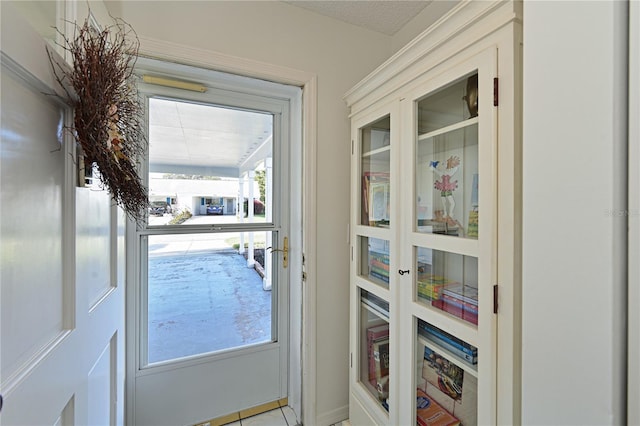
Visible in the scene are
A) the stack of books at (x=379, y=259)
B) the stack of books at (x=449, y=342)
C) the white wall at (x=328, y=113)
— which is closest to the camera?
the stack of books at (x=449, y=342)

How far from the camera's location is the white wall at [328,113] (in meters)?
1.50

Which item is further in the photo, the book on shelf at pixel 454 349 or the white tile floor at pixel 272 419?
the white tile floor at pixel 272 419

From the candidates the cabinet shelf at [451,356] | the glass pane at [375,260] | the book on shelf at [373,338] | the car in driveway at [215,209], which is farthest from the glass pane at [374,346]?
the car in driveway at [215,209]

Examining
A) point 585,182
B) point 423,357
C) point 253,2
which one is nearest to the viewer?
point 585,182

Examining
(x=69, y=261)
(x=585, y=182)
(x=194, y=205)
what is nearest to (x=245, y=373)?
(x=194, y=205)

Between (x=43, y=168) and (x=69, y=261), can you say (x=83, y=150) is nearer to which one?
(x=43, y=168)

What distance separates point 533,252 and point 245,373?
74.5 inches

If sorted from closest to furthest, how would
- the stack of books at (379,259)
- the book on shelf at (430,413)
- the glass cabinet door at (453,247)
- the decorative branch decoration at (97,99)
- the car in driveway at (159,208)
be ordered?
the decorative branch decoration at (97,99)
the glass cabinet door at (453,247)
the book on shelf at (430,413)
the stack of books at (379,259)
the car in driveway at (159,208)

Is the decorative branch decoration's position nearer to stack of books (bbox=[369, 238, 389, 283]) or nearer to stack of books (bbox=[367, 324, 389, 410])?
stack of books (bbox=[369, 238, 389, 283])

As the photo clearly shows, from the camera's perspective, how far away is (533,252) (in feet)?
1.32

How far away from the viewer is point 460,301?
100 cm

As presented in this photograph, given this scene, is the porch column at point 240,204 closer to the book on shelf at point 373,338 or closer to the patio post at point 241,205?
the patio post at point 241,205

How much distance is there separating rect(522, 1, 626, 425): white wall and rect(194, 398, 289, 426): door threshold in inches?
71.5

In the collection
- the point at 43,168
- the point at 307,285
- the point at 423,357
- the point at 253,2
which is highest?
the point at 253,2
